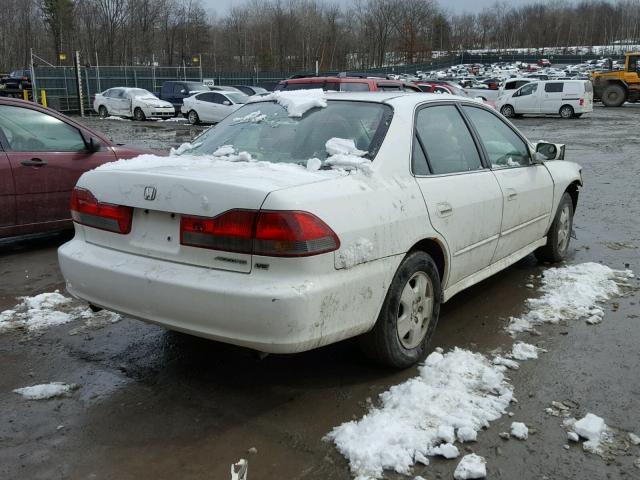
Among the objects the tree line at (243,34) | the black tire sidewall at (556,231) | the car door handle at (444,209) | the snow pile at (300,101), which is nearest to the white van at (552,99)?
the black tire sidewall at (556,231)

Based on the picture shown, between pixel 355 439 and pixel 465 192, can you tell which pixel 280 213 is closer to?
pixel 355 439

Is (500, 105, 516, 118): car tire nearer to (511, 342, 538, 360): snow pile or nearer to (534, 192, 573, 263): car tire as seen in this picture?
(534, 192, 573, 263): car tire

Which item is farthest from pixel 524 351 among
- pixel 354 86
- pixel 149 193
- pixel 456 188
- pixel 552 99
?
pixel 552 99

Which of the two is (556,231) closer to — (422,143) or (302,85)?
(422,143)

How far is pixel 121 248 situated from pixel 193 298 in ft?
2.05

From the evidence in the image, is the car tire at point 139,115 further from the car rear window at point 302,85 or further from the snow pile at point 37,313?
the snow pile at point 37,313

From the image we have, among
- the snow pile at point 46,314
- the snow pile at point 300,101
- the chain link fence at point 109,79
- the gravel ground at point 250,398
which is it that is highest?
the chain link fence at point 109,79

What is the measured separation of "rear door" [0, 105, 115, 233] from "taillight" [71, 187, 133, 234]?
281cm

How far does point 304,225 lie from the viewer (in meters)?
2.84

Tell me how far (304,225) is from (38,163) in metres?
4.30

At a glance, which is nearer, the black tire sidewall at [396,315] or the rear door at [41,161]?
the black tire sidewall at [396,315]

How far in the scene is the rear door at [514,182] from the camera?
4.51 meters

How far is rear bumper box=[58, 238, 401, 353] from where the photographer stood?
2801 millimetres

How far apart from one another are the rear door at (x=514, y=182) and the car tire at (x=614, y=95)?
34.6 metres
